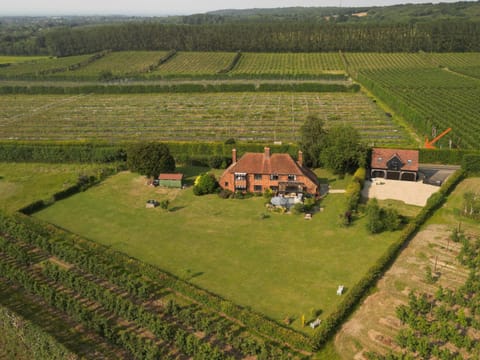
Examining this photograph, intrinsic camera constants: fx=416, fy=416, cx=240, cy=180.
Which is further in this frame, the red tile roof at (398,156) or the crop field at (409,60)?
the crop field at (409,60)

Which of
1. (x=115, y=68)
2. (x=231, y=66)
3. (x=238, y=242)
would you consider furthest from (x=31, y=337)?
(x=115, y=68)

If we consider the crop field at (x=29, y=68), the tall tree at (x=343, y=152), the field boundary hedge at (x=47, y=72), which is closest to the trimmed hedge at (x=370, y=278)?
the tall tree at (x=343, y=152)

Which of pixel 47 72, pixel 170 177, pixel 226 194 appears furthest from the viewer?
pixel 47 72

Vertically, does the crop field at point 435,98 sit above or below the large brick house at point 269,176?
above

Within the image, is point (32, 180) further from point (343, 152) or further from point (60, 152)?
point (343, 152)

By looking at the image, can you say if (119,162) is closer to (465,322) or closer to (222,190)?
(222,190)

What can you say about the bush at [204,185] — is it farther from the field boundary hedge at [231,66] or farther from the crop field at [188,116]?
the field boundary hedge at [231,66]
